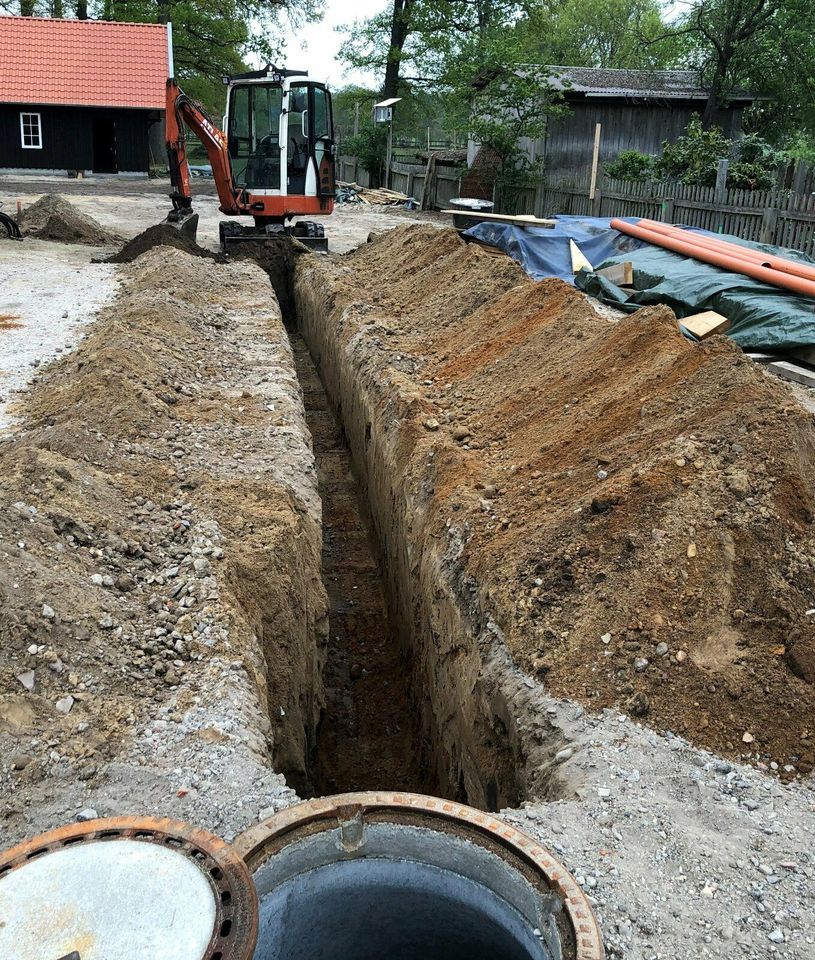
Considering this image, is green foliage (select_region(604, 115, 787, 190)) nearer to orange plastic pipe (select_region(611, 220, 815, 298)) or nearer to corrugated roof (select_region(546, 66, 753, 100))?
orange plastic pipe (select_region(611, 220, 815, 298))

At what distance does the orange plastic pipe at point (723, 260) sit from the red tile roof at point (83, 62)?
2110 cm

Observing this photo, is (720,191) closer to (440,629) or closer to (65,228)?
(440,629)

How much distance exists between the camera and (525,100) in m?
23.0

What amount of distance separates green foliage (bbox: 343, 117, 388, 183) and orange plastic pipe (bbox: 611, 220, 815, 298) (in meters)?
22.0

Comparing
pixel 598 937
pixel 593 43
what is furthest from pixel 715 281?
pixel 593 43

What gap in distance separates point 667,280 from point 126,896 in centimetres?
1025

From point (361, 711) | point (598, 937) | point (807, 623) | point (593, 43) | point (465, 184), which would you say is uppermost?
point (593, 43)

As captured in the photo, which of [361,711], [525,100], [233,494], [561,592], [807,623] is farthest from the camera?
[525,100]

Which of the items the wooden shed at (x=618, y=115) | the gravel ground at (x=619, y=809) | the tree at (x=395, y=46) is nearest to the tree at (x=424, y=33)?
the tree at (x=395, y=46)

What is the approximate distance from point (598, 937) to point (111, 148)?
33.5 meters

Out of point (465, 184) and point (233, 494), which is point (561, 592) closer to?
point (233, 494)

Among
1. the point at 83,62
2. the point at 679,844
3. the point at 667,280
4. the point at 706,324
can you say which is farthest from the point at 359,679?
the point at 83,62

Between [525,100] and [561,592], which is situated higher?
[525,100]

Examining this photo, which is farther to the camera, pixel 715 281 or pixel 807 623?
pixel 715 281
